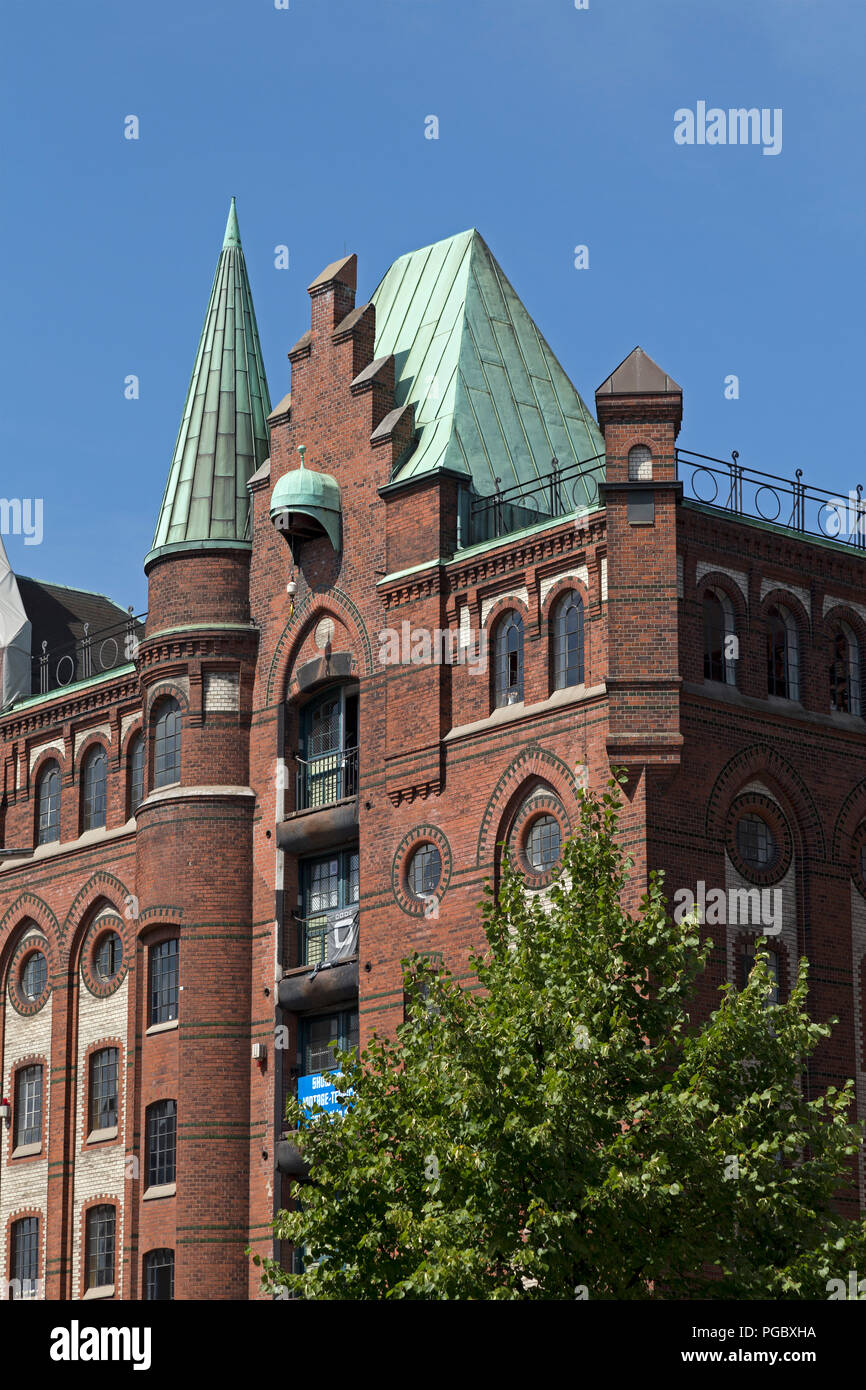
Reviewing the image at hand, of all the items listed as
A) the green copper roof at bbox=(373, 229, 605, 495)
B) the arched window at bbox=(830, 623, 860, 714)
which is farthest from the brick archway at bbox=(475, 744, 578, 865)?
the green copper roof at bbox=(373, 229, 605, 495)

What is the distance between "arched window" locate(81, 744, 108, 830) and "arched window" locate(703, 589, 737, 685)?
18.0 metres

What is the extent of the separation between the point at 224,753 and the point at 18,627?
12.9 metres

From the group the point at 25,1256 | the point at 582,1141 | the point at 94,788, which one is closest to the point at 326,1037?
the point at 94,788

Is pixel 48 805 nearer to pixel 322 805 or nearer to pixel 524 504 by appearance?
pixel 322 805

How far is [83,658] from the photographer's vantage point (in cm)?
6091

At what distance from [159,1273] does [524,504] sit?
716 inches

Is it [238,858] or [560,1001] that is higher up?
[238,858]

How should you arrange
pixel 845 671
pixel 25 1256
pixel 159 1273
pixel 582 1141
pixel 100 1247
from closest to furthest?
1. pixel 582 1141
2. pixel 845 671
3. pixel 159 1273
4. pixel 100 1247
5. pixel 25 1256

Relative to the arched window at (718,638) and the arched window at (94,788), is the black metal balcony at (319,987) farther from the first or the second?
the arched window at (718,638)

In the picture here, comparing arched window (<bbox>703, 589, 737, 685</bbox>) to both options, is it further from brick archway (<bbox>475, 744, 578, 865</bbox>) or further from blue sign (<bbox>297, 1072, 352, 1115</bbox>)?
blue sign (<bbox>297, 1072, 352, 1115</bbox>)

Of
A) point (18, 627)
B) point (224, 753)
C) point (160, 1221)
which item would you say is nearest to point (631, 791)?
point (224, 753)

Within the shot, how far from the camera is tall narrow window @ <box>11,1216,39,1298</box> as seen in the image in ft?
180
